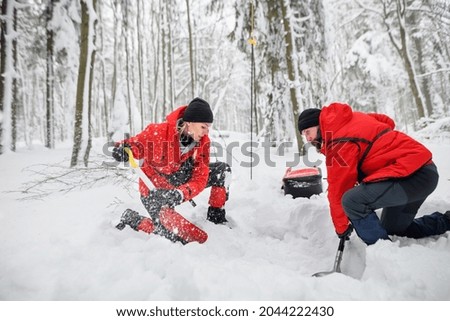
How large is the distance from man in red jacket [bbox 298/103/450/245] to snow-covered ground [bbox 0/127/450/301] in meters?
0.15

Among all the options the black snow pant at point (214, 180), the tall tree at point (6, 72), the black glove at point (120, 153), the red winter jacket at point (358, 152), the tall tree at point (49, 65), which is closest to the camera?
the red winter jacket at point (358, 152)

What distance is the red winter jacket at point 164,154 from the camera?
2789 millimetres

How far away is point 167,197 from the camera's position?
256 cm

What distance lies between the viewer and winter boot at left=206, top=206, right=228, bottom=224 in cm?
308

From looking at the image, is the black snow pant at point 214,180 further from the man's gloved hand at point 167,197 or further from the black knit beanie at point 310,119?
A: the black knit beanie at point 310,119

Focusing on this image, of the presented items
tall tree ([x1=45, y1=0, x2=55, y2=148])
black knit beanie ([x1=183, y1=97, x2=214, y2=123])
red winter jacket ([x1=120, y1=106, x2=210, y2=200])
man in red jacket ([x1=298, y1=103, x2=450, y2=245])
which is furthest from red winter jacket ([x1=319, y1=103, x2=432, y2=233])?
tall tree ([x1=45, y1=0, x2=55, y2=148])

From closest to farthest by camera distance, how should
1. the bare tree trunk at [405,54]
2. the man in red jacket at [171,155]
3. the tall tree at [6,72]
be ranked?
the man in red jacket at [171,155] → the tall tree at [6,72] → the bare tree trunk at [405,54]

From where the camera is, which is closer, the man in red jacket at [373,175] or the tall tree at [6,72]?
the man in red jacket at [373,175]

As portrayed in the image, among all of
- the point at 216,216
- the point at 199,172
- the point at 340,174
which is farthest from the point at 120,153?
the point at 340,174

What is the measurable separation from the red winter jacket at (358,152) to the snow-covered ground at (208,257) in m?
0.48

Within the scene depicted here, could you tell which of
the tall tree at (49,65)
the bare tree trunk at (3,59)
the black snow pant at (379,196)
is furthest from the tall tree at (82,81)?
the black snow pant at (379,196)

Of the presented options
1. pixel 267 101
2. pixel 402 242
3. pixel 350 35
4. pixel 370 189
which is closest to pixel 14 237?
pixel 370 189

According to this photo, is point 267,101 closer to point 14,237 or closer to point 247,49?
point 247,49

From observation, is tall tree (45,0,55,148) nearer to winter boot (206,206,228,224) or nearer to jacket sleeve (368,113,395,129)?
winter boot (206,206,228,224)
